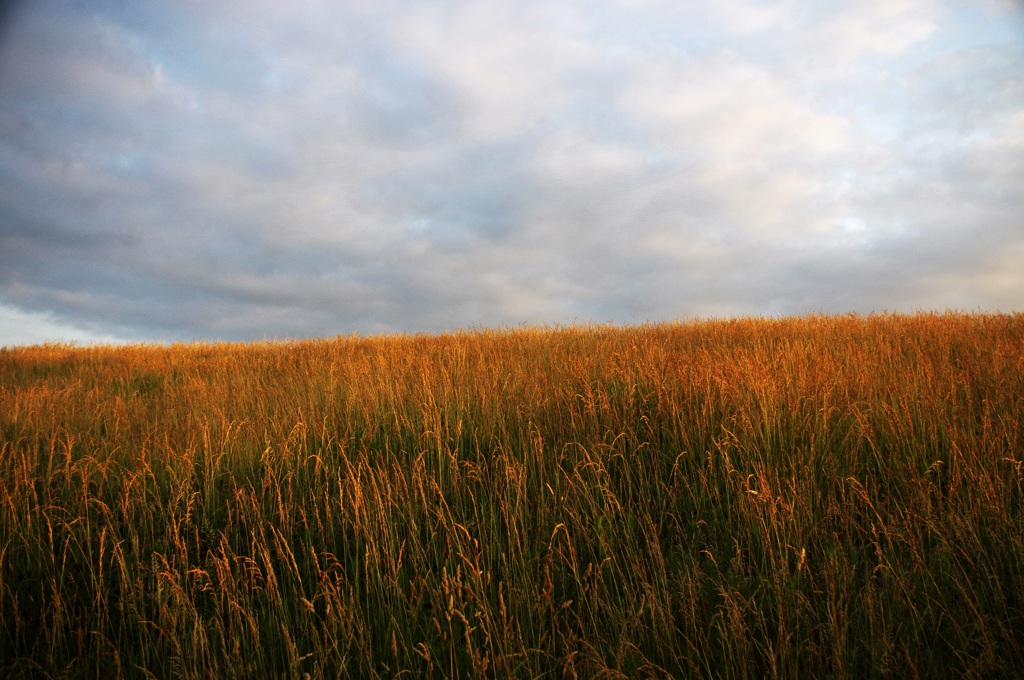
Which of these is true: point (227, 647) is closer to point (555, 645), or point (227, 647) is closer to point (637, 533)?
point (555, 645)

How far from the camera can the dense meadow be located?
2275mm

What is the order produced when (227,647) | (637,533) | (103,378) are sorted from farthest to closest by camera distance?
(103,378)
(637,533)
(227,647)

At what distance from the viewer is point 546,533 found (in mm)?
2973

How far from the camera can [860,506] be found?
3.28m

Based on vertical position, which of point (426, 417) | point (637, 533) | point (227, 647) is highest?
point (426, 417)

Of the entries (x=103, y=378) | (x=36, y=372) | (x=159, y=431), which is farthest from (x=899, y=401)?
(x=36, y=372)

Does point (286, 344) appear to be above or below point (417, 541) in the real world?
above

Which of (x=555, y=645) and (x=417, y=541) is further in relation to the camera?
(x=417, y=541)

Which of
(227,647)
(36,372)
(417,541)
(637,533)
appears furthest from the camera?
(36,372)

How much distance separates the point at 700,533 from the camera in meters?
3.02

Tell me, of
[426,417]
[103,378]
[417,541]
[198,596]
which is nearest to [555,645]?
[417,541]

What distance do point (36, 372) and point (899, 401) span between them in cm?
1461

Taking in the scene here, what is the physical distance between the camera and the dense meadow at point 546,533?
228 cm

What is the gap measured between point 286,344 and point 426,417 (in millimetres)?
10935
